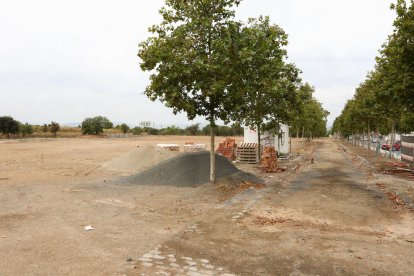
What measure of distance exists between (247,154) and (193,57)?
13666 mm

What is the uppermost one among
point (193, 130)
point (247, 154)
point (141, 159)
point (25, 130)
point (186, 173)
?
point (193, 130)

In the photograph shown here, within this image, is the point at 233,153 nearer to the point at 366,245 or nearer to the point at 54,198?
the point at 54,198

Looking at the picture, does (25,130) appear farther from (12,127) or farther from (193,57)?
(193,57)

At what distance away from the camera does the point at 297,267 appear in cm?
666

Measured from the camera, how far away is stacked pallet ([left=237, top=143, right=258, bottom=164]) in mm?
26781

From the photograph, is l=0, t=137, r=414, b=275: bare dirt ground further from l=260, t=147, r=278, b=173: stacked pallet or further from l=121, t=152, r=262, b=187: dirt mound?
l=260, t=147, r=278, b=173: stacked pallet

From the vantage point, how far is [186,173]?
17141 mm

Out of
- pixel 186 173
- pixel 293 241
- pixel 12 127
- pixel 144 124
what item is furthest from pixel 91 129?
pixel 293 241

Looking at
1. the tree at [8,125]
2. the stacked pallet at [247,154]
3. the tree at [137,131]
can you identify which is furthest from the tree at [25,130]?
the stacked pallet at [247,154]

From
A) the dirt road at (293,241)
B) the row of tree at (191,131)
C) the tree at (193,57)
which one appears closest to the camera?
the dirt road at (293,241)

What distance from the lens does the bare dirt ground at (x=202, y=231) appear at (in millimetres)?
6707

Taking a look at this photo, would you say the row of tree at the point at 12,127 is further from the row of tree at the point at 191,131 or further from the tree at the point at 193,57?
the tree at the point at 193,57

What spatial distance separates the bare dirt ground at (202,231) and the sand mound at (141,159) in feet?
23.3

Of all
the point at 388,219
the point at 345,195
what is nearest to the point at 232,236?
the point at 388,219
